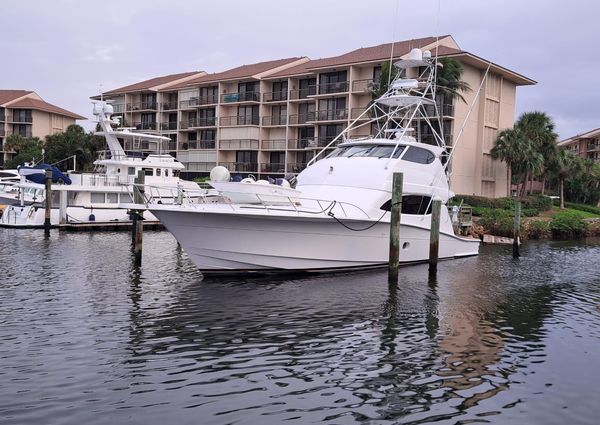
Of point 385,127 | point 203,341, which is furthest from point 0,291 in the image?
point 385,127

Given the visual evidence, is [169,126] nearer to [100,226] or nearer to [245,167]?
[245,167]

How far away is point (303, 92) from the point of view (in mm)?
56094

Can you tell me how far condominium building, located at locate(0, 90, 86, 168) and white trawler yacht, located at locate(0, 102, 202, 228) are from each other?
46.4 m

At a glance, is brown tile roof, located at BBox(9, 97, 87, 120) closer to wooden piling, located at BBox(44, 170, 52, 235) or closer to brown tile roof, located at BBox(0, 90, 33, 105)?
brown tile roof, located at BBox(0, 90, 33, 105)

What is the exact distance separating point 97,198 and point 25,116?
52879 mm

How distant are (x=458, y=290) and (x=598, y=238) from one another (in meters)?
28.4

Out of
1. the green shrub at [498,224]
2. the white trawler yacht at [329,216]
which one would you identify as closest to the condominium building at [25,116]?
the green shrub at [498,224]

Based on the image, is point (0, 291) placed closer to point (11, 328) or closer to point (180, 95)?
point (11, 328)

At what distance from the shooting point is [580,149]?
3971 inches

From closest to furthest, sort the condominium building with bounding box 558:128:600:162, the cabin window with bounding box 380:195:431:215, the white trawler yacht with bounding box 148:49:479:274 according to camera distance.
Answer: the white trawler yacht with bounding box 148:49:479:274
the cabin window with bounding box 380:195:431:215
the condominium building with bounding box 558:128:600:162

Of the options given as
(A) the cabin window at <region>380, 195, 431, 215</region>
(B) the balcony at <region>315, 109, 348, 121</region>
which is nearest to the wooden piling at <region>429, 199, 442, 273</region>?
(A) the cabin window at <region>380, 195, 431, 215</region>

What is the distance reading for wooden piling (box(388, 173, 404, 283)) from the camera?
1738cm

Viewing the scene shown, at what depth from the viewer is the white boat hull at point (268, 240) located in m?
16.6

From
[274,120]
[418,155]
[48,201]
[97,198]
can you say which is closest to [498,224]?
[418,155]
